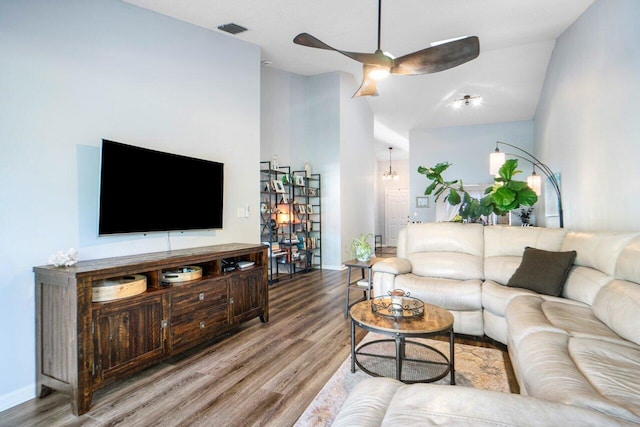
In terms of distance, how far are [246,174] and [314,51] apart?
7.95 ft

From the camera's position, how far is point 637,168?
8.41 ft

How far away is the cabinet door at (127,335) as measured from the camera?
198 centimetres

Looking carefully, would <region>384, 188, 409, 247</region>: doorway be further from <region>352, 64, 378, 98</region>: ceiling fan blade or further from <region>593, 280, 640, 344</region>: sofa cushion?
<region>593, 280, 640, 344</region>: sofa cushion

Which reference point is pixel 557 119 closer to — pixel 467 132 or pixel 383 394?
pixel 467 132

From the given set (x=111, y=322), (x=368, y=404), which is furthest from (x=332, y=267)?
(x=368, y=404)

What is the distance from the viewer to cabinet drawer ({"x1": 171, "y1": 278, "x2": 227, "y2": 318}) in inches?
96.5

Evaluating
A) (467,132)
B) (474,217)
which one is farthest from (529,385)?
(467,132)

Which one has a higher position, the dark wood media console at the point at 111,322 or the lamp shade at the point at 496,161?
the lamp shade at the point at 496,161

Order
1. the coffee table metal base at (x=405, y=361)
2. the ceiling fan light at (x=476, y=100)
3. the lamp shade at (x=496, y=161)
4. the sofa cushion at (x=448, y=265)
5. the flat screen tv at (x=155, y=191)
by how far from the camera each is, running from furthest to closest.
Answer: the ceiling fan light at (x=476, y=100), the lamp shade at (x=496, y=161), the sofa cushion at (x=448, y=265), the flat screen tv at (x=155, y=191), the coffee table metal base at (x=405, y=361)

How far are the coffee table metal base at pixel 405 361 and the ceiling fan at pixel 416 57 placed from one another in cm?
210

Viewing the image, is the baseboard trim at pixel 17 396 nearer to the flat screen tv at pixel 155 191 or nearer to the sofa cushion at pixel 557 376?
the flat screen tv at pixel 155 191

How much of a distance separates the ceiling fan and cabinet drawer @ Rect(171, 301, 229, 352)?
2.30 m

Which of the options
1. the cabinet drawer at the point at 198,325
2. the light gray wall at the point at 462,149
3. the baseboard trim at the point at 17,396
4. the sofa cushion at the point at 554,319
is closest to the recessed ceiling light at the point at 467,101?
the light gray wall at the point at 462,149

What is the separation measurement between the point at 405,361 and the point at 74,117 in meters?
3.06
